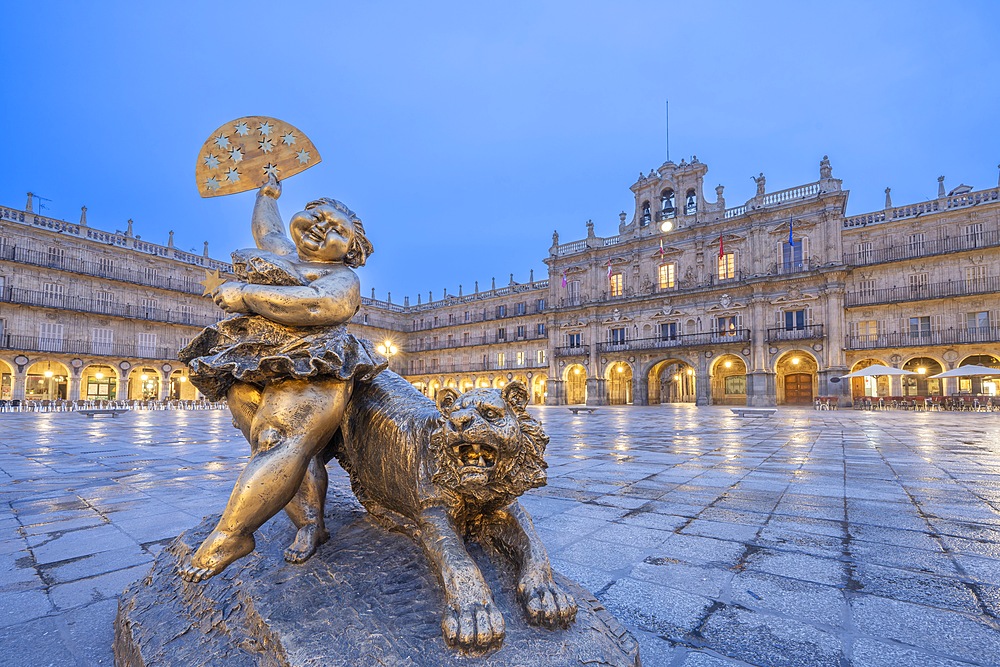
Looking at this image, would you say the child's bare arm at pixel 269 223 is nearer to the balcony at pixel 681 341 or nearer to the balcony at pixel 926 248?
the balcony at pixel 681 341

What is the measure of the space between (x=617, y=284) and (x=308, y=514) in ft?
112

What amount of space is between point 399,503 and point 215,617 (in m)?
0.55

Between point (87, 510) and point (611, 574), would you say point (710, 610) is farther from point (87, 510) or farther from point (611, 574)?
point (87, 510)

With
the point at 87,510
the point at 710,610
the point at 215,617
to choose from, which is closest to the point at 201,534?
the point at 215,617

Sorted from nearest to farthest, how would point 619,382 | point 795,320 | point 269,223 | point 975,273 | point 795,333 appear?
1. point 269,223
2. point 975,273
3. point 795,333
4. point 795,320
5. point 619,382

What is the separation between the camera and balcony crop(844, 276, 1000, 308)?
78.4 ft

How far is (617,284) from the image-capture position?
1348 inches

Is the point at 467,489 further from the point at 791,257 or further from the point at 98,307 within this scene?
the point at 98,307

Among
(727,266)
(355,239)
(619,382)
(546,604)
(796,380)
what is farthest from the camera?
(619,382)

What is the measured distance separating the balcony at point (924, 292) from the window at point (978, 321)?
1.08 meters

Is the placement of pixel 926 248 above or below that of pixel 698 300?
above

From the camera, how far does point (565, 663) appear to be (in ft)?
3.35

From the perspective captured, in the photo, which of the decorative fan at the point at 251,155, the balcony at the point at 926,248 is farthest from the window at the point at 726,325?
the decorative fan at the point at 251,155

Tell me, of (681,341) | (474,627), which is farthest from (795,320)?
(474,627)
